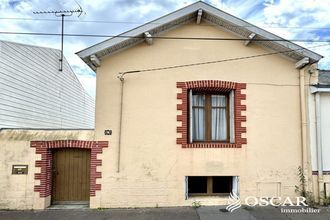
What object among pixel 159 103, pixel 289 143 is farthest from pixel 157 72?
Answer: pixel 289 143

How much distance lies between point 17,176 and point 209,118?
5.71 metres

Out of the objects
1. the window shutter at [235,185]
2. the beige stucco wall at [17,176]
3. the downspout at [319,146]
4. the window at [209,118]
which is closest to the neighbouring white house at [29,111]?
the beige stucco wall at [17,176]

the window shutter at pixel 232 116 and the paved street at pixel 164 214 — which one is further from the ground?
the window shutter at pixel 232 116

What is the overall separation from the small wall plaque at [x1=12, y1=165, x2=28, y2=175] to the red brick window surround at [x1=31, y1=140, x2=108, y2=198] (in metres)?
0.29

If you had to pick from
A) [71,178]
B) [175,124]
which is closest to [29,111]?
[71,178]

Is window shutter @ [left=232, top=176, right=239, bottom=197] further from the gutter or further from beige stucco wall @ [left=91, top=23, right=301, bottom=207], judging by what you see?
the gutter

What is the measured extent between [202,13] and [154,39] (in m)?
1.59

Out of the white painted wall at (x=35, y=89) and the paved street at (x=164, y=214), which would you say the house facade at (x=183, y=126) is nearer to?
the paved street at (x=164, y=214)

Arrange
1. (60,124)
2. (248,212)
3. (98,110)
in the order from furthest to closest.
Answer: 1. (60,124)
2. (98,110)
3. (248,212)

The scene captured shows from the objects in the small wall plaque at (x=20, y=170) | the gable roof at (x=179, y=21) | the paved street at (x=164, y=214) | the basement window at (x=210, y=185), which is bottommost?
the paved street at (x=164, y=214)

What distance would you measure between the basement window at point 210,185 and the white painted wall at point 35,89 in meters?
6.15

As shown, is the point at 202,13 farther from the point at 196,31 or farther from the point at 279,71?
the point at 279,71

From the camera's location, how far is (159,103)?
8.40 metres

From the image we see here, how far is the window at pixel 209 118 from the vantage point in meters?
8.77
